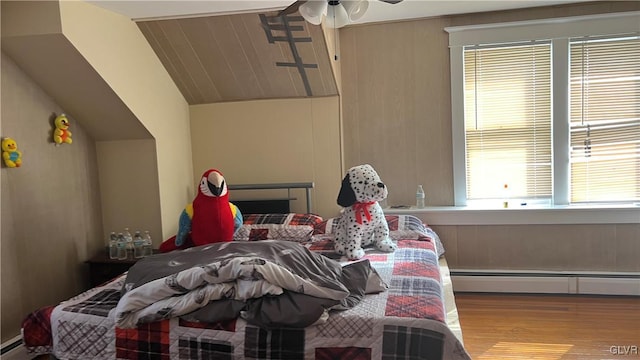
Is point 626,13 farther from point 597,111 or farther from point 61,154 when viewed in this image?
point 61,154

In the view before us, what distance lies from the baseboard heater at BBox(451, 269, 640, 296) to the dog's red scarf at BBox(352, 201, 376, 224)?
3.82 feet

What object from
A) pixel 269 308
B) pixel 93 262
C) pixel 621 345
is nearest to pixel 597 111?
pixel 621 345

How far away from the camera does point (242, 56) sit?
3.42 metres

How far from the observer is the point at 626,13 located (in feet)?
11.0

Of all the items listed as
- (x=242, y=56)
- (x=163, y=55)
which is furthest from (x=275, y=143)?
(x=163, y=55)

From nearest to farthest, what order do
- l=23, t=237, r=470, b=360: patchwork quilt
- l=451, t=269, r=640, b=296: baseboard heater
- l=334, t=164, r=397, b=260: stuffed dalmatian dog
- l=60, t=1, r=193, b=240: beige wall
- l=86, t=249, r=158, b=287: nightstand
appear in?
l=23, t=237, r=470, b=360: patchwork quilt → l=60, t=1, r=193, b=240: beige wall → l=334, t=164, r=397, b=260: stuffed dalmatian dog → l=86, t=249, r=158, b=287: nightstand → l=451, t=269, r=640, b=296: baseboard heater

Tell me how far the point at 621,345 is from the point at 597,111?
1.77 meters

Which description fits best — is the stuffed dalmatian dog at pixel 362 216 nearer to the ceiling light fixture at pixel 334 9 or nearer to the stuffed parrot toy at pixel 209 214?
the stuffed parrot toy at pixel 209 214

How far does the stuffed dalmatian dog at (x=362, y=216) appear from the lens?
9.46 ft

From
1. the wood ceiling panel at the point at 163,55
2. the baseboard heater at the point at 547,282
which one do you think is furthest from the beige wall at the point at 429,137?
the wood ceiling panel at the point at 163,55

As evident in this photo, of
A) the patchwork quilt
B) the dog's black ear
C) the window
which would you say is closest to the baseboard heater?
the window

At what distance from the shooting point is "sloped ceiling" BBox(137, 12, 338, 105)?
3145 mm

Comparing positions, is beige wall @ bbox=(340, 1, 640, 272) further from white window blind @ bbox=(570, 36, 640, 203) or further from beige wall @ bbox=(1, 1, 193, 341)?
beige wall @ bbox=(1, 1, 193, 341)

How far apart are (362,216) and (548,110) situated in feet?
6.02
